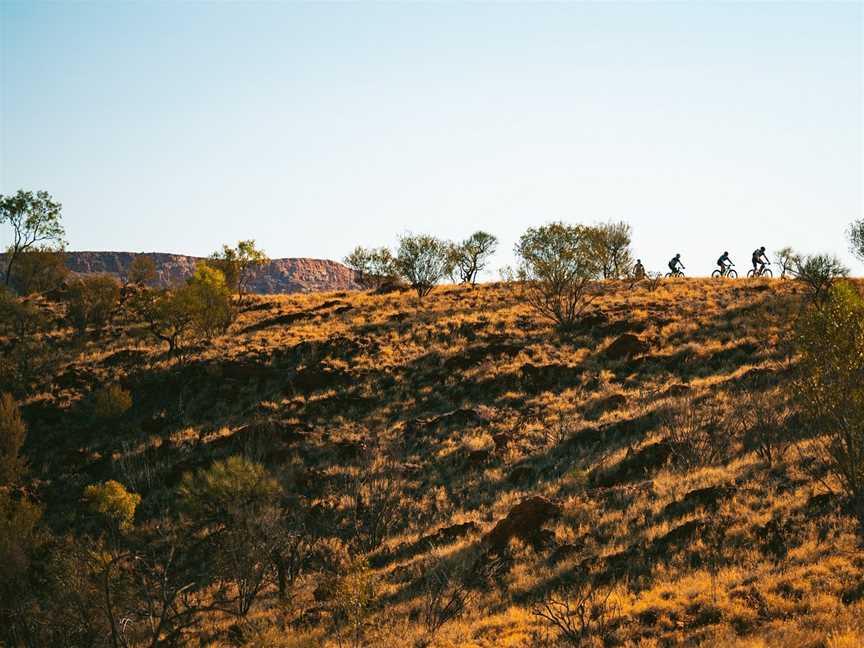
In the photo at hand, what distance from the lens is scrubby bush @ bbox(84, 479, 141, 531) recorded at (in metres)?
30.2

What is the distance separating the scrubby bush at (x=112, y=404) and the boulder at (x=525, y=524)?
85.8 feet

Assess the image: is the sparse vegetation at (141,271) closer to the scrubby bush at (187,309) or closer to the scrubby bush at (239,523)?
the scrubby bush at (187,309)

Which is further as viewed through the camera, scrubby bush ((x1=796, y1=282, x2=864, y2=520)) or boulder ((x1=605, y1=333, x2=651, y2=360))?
boulder ((x1=605, y1=333, x2=651, y2=360))

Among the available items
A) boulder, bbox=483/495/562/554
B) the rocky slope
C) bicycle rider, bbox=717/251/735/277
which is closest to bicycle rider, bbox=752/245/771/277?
bicycle rider, bbox=717/251/735/277

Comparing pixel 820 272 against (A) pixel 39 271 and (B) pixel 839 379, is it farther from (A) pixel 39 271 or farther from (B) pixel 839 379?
(A) pixel 39 271

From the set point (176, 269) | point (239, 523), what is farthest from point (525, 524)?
point (176, 269)

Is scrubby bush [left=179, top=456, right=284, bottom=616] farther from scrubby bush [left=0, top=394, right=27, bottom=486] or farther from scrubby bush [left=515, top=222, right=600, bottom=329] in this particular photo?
scrubby bush [left=515, top=222, right=600, bottom=329]

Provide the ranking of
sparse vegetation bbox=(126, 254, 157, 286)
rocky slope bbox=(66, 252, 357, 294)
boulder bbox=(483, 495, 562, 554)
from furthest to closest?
1. rocky slope bbox=(66, 252, 357, 294)
2. sparse vegetation bbox=(126, 254, 157, 286)
3. boulder bbox=(483, 495, 562, 554)

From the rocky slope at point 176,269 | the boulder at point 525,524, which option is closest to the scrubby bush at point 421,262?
the boulder at point 525,524

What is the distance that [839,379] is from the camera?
54.0 ft

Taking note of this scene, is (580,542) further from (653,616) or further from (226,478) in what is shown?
(226,478)

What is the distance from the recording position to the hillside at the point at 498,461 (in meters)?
17.4

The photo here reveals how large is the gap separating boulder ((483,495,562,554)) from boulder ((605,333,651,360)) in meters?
19.4

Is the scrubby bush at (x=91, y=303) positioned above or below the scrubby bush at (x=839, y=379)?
above
